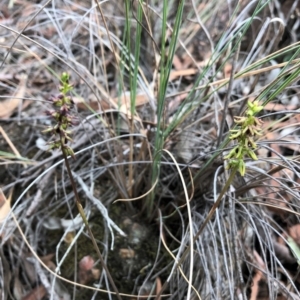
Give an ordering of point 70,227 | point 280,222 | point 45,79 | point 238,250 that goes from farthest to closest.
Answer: point 45,79 < point 280,222 < point 70,227 < point 238,250

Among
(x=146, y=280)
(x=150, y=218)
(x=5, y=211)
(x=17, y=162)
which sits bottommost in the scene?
(x=146, y=280)

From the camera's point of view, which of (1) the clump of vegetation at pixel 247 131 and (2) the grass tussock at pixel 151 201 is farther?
(2) the grass tussock at pixel 151 201

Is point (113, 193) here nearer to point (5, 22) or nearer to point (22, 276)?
point (22, 276)

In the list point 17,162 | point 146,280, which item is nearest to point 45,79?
point 17,162

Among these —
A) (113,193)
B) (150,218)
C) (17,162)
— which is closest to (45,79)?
(17,162)

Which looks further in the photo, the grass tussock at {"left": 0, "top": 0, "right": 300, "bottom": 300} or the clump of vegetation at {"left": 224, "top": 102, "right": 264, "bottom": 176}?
the grass tussock at {"left": 0, "top": 0, "right": 300, "bottom": 300}

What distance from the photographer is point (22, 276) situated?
1.03 m

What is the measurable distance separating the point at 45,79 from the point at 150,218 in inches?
24.5

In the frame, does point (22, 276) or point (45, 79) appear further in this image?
point (45, 79)

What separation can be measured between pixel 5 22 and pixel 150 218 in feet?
2.87

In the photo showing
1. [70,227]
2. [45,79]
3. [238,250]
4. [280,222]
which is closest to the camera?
[238,250]

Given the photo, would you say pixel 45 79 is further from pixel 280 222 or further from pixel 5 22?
pixel 280 222

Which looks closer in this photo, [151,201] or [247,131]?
[247,131]

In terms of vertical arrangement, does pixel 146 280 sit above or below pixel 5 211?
below
